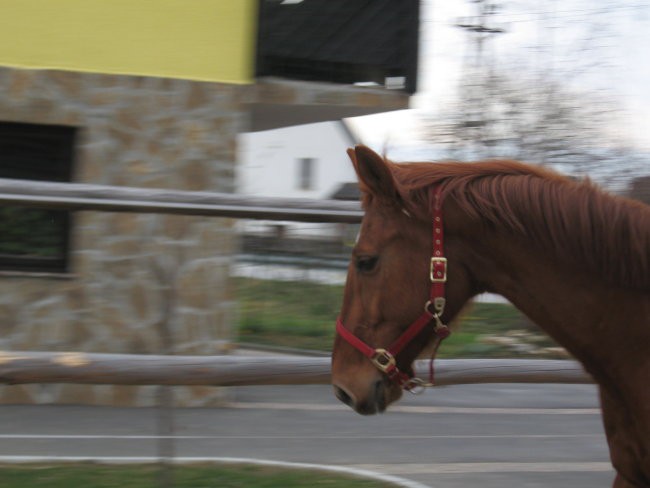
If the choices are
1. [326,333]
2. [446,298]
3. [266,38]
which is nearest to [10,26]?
[266,38]

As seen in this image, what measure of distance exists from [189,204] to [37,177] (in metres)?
3.40

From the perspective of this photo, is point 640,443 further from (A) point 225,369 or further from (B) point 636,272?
(A) point 225,369

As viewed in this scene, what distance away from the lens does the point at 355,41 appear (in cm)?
804

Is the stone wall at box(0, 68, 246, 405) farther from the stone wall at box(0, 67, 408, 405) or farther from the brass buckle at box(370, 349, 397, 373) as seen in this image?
the brass buckle at box(370, 349, 397, 373)

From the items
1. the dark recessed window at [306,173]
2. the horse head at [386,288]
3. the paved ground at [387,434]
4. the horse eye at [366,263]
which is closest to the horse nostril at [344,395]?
the horse head at [386,288]

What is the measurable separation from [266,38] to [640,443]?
5773 millimetres

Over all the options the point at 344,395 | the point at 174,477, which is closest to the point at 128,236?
the point at 174,477

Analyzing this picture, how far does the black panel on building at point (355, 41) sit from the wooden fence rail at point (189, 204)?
141 inches

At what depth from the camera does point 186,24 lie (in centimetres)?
732

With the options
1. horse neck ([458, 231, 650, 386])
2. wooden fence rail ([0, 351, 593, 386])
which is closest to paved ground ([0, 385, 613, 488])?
wooden fence rail ([0, 351, 593, 386])

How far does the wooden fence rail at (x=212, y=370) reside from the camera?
3.84 m

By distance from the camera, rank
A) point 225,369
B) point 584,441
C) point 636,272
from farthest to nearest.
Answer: point 584,441
point 225,369
point 636,272

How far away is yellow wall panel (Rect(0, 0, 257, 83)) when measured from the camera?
7.12m

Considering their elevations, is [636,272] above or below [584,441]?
above
